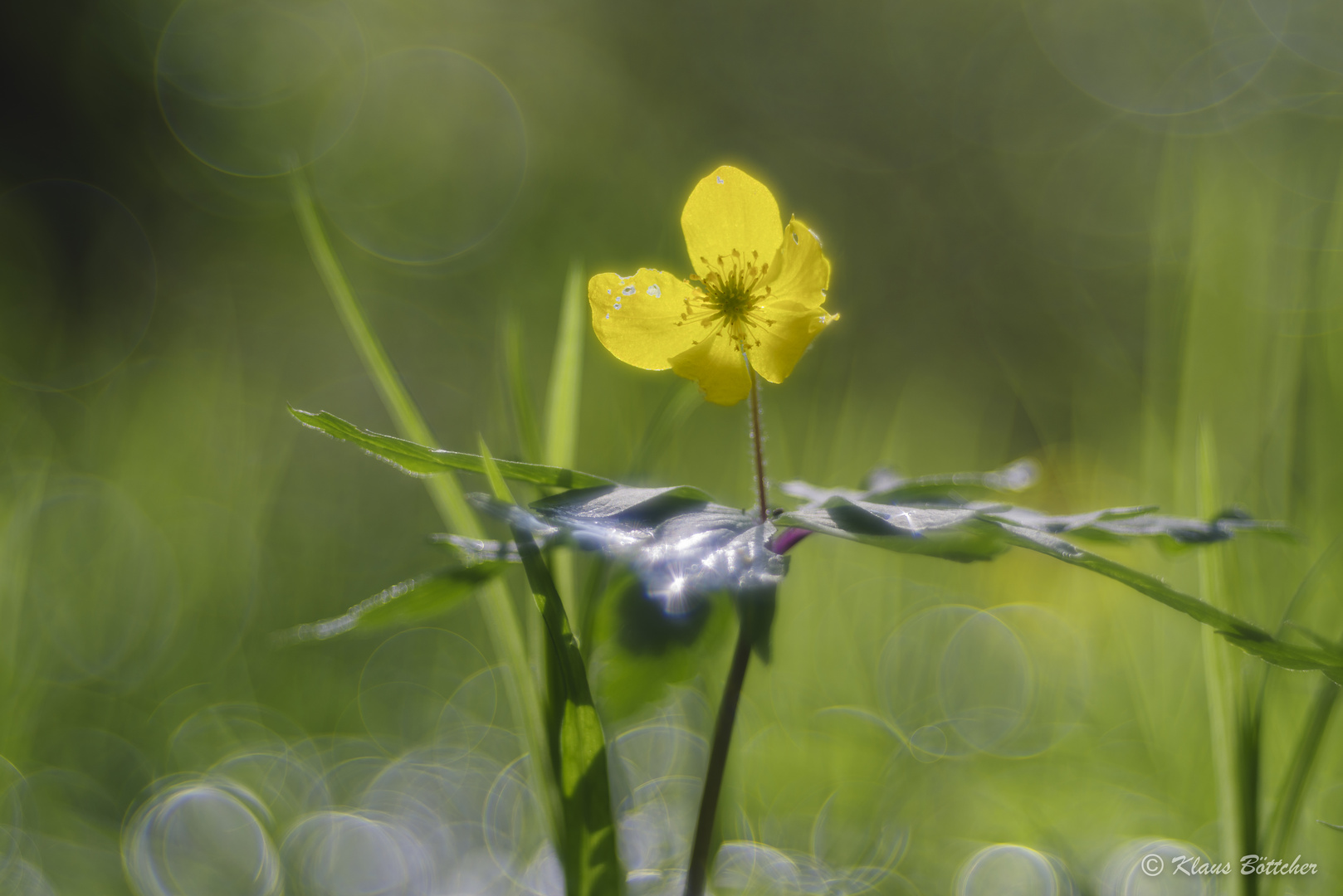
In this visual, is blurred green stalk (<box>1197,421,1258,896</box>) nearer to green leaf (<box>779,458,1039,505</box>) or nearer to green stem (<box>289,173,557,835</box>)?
green leaf (<box>779,458,1039,505</box>)

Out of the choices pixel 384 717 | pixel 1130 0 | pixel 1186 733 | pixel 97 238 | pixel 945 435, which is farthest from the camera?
pixel 1130 0

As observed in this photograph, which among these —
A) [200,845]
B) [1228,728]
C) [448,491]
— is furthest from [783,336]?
[200,845]

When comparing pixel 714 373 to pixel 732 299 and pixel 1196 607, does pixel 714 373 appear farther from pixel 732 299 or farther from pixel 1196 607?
pixel 1196 607

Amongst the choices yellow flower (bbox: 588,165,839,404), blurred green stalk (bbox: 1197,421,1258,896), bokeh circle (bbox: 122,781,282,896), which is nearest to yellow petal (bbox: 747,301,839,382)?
yellow flower (bbox: 588,165,839,404)

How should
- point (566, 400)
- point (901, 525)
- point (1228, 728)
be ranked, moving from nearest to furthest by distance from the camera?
1. point (901, 525)
2. point (1228, 728)
3. point (566, 400)

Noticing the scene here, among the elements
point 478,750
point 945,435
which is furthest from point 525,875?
point 945,435

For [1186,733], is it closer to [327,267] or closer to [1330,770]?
[1330,770]

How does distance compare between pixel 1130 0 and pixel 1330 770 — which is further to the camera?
pixel 1130 0
